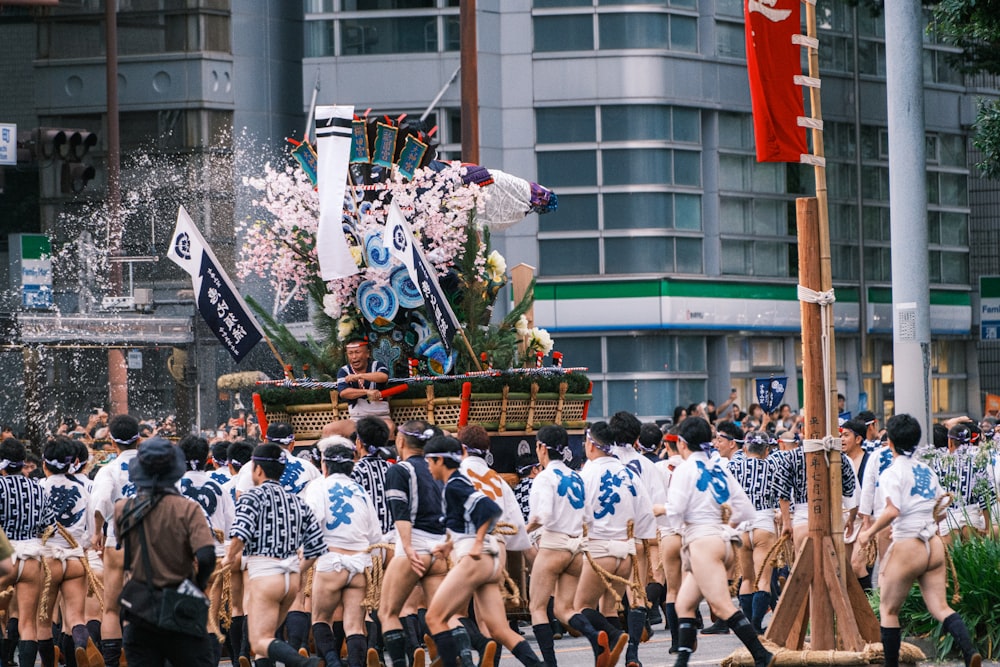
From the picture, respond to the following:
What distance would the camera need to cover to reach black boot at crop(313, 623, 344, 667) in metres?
11.6

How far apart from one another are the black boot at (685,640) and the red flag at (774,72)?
341 cm

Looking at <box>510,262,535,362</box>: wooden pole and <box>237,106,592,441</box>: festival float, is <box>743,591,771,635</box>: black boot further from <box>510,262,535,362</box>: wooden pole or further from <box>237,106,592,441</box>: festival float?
<box>510,262,535,362</box>: wooden pole

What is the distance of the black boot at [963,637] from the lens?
10703 mm

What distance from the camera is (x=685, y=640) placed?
12039 mm

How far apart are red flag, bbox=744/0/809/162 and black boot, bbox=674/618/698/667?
11.2ft

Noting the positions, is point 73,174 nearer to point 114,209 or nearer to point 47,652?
point 47,652

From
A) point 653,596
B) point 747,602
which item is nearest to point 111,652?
point 747,602

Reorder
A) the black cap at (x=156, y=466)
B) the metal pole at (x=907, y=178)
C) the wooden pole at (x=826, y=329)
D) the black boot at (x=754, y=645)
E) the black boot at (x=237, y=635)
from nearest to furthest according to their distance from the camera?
the black cap at (x=156, y=466), the black boot at (x=754, y=645), the wooden pole at (x=826, y=329), the black boot at (x=237, y=635), the metal pole at (x=907, y=178)

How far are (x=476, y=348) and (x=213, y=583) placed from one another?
3601mm

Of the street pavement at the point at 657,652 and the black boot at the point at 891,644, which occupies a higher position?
the black boot at the point at 891,644

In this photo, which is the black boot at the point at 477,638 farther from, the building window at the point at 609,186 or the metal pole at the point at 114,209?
the building window at the point at 609,186

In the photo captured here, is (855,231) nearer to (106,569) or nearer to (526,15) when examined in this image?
(526,15)

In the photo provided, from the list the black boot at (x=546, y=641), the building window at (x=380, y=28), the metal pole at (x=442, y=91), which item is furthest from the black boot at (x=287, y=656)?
the building window at (x=380, y=28)

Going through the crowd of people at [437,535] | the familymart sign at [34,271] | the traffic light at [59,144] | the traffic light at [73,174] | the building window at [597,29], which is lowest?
the crowd of people at [437,535]
